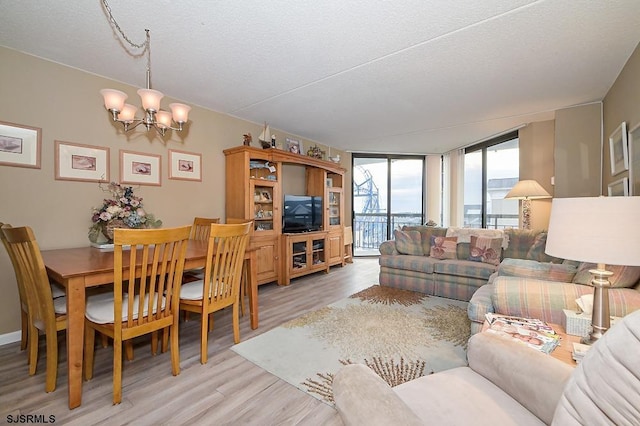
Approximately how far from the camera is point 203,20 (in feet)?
6.44

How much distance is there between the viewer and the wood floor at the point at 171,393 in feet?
4.96

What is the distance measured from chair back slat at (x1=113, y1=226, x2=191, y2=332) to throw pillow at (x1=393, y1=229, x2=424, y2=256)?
3018mm

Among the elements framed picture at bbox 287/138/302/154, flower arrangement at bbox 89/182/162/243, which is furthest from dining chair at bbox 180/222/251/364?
framed picture at bbox 287/138/302/154

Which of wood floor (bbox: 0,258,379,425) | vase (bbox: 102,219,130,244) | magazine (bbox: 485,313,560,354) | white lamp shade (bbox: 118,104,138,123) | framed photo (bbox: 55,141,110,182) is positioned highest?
white lamp shade (bbox: 118,104,138,123)

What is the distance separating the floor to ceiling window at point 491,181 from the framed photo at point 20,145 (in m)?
6.10

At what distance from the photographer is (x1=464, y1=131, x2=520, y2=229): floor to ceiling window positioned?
16.5 ft

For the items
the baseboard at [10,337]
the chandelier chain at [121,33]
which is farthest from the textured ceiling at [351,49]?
the baseboard at [10,337]

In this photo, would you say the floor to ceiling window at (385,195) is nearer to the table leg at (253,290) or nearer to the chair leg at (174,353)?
the table leg at (253,290)

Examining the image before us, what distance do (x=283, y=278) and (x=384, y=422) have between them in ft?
11.5

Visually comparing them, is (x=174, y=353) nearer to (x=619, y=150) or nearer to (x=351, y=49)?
(x=351, y=49)

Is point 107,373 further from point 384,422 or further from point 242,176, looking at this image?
point 242,176

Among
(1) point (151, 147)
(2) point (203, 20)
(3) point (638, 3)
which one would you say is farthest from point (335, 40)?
(1) point (151, 147)

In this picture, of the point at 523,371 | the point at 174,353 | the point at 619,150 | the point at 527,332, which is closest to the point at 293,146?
the point at 174,353

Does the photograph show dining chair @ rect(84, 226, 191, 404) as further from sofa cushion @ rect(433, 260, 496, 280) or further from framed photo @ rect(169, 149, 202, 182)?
sofa cushion @ rect(433, 260, 496, 280)
